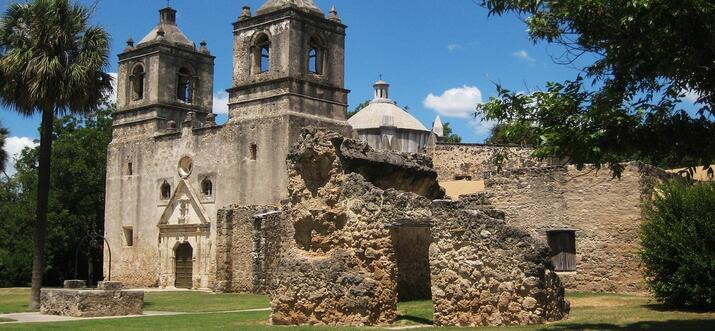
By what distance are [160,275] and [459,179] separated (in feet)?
49.3

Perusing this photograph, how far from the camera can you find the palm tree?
76.0 feet

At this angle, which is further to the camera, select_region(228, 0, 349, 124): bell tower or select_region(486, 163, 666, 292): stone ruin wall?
select_region(228, 0, 349, 124): bell tower

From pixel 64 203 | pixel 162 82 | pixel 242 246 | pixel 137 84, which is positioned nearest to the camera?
pixel 242 246

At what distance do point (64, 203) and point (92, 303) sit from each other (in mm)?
32263

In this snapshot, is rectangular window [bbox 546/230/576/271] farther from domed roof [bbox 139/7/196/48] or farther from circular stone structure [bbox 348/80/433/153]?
circular stone structure [bbox 348/80/433/153]

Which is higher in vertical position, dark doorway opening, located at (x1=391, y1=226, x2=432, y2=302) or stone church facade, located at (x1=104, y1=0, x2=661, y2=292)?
stone church facade, located at (x1=104, y1=0, x2=661, y2=292)

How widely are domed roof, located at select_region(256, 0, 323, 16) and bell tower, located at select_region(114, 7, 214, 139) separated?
22.0 ft

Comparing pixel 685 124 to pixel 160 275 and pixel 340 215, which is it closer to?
pixel 340 215

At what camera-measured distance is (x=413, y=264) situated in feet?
64.7

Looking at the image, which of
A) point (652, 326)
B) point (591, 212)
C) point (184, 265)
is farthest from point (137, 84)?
point (652, 326)

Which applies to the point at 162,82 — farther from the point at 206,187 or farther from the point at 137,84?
the point at 206,187

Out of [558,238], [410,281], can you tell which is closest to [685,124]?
[410,281]

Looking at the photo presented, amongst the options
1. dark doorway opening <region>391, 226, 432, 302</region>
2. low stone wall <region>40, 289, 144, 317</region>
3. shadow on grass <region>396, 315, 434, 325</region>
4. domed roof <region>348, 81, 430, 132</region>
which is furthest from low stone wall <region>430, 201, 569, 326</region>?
domed roof <region>348, 81, 430, 132</region>

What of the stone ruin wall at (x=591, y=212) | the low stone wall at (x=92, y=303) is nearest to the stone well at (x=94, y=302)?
the low stone wall at (x=92, y=303)
